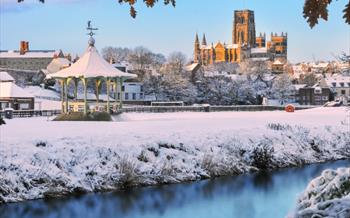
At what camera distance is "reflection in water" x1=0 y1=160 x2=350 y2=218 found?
16.6 meters

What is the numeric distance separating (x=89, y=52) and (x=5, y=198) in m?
20.2

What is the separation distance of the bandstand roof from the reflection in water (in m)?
14.6

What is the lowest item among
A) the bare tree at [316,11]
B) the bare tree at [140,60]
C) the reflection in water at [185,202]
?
the reflection in water at [185,202]

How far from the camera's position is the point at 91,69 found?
35219 mm

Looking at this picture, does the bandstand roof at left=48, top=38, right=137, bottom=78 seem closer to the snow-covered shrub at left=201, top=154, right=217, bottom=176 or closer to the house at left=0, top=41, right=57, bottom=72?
the snow-covered shrub at left=201, top=154, right=217, bottom=176

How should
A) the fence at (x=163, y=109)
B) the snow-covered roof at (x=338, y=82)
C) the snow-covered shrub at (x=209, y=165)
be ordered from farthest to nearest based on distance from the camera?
the snow-covered roof at (x=338, y=82)
the fence at (x=163, y=109)
the snow-covered shrub at (x=209, y=165)

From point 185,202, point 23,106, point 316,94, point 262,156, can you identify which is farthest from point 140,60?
point 185,202

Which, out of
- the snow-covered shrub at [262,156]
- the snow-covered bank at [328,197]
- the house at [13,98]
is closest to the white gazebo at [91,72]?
the snow-covered shrub at [262,156]

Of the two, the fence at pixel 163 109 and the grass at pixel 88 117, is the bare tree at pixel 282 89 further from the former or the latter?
the grass at pixel 88 117

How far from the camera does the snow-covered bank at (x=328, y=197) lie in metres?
5.78

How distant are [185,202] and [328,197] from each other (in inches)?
464

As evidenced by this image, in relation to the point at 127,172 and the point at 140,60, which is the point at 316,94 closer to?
the point at 140,60

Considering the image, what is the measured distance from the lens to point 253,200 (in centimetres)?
1862

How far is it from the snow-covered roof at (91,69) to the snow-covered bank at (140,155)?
31.9ft
